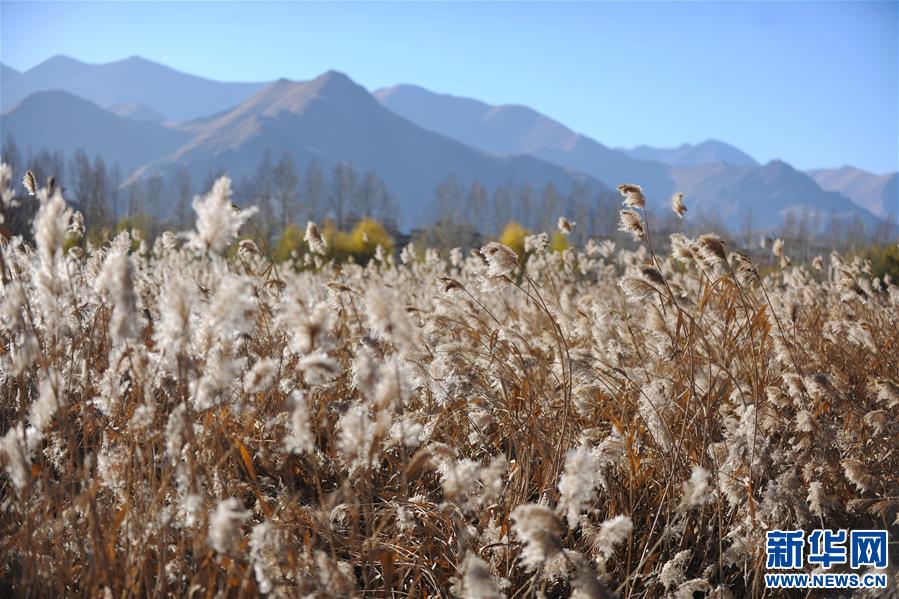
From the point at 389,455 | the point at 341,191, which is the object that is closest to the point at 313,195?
the point at 341,191

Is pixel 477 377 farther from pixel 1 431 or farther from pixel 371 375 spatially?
pixel 1 431

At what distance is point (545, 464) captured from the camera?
2322 millimetres

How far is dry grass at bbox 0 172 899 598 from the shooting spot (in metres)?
1.57

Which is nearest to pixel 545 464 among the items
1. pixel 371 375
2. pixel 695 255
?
pixel 371 375

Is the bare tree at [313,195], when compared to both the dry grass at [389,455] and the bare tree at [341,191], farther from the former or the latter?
the dry grass at [389,455]

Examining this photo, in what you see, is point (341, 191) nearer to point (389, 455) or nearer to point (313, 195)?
point (313, 195)

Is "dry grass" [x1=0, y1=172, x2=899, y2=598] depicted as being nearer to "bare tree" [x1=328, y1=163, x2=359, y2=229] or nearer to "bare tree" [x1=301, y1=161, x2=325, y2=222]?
"bare tree" [x1=328, y1=163, x2=359, y2=229]

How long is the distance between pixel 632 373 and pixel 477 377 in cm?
72

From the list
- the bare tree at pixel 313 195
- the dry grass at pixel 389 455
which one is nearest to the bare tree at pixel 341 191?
the bare tree at pixel 313 195

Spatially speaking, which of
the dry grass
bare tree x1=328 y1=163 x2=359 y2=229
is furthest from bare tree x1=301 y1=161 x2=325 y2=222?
the dry grass

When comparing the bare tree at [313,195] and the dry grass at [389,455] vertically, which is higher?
the bare tree at [313,195]

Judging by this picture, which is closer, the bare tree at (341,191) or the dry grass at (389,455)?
the dry grass at (389,455)

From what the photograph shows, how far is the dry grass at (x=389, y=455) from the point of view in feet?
5.14

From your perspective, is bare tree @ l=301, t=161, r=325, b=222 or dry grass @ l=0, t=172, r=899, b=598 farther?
bare tree @ l=301, t=161, r=325, b=222
